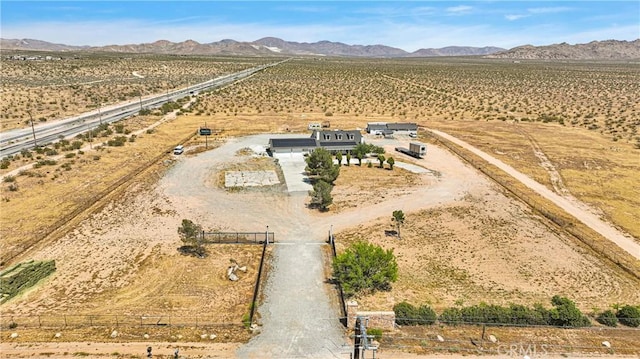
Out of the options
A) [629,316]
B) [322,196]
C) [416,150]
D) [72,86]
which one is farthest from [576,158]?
[72,86]

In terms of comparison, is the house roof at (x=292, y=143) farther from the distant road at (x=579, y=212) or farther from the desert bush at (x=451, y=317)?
the desert bush at (x=451, y=317)

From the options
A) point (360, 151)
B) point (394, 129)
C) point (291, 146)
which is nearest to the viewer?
point (360, 151)

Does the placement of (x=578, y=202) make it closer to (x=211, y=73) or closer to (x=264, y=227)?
(x=264, y=227)

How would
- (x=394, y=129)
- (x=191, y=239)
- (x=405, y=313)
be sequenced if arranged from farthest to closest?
1. (x=394, y=129)
2. (x=191, y=239)
3. (x=405, y=313)

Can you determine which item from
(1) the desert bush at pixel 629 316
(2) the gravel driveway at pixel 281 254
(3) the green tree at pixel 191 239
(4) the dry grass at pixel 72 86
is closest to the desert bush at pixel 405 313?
(2) the gravel driveway at pixel 281 254

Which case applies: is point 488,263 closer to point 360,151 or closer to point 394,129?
point 360,151

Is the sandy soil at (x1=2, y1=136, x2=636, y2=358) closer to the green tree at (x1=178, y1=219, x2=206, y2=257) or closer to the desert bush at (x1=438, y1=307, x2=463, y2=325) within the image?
the green tree at (x1=178, y1=219, x2=206, y2=257)

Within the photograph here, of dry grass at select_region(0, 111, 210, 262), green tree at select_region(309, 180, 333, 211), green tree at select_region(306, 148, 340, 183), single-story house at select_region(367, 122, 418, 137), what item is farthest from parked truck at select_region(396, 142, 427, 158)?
dry grass at select_region(0, 111, 210, 262)
